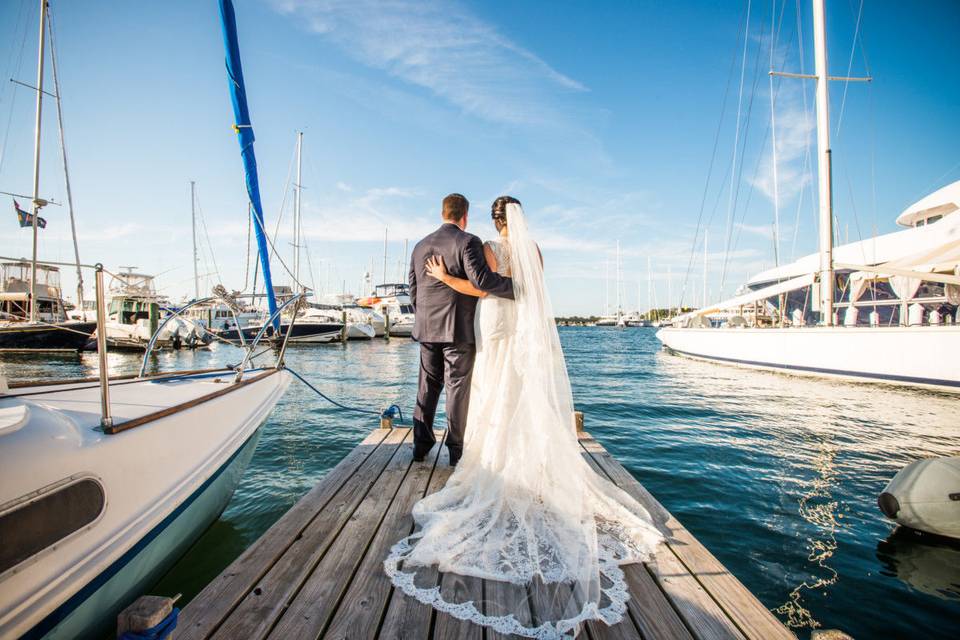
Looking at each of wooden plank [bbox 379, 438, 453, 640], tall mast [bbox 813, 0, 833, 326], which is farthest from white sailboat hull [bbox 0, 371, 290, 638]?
tall mast [bbox 813, 0, 833, 326]

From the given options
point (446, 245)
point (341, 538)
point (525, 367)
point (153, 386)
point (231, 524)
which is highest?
point (446, 245)

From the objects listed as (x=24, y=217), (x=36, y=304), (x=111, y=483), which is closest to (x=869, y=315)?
(x=111, y=483)

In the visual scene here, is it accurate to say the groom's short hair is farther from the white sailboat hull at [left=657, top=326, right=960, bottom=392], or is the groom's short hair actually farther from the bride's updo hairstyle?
the white sailboat hull at [left=657, top=326, right=960, bottom=392]

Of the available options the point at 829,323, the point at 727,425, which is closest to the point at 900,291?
the point at 829,323

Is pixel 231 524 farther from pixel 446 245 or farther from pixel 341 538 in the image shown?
pixel 446 245

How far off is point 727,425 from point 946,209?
2117cm

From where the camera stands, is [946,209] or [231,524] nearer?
[231,524]

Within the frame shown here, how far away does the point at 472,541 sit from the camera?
231cm

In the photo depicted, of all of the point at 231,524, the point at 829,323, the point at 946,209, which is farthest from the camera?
the point at 946,209

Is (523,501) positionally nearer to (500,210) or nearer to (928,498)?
(500,210)

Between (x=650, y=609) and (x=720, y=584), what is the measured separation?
471 millimetres

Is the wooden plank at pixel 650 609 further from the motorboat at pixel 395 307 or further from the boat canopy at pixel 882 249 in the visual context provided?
the motorboat at pixel 395 307

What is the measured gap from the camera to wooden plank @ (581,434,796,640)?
5.77 ft

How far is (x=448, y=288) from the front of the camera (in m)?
3.45
